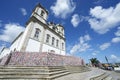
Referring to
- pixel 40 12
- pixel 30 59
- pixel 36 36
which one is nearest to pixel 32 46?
pixel 36 36

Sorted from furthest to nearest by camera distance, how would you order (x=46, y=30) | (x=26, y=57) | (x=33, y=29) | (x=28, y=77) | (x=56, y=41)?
1. (x=56, y=41)
2. (x=46, y=30)
3. (x=33, y=29)
4. (x=26, y=57)
5. (x=28, y=77)

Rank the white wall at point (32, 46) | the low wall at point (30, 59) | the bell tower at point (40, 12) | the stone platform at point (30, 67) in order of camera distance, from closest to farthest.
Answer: the stone platform at point (30, 67) → the low wall at point (30, 59) → the white wall at point (32, 46) → the bell tower at point (40, 12)

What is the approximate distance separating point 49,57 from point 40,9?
12.4 meters

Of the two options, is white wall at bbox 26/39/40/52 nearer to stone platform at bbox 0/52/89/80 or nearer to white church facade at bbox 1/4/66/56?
white church facade at bbox 1/4/66/56

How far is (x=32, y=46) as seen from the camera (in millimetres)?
13469

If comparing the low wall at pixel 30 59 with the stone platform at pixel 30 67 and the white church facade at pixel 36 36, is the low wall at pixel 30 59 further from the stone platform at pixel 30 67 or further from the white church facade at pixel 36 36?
A: the white church facade at pixel 36 36

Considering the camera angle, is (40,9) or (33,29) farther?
(40,9)

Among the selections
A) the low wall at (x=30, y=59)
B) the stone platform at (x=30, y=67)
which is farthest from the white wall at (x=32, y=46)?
the stone platform at (x=30, y=67)

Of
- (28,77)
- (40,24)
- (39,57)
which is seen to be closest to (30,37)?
(40,24)

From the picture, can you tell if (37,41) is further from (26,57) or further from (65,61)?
(65,61)

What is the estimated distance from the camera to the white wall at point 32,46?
12.8 metres

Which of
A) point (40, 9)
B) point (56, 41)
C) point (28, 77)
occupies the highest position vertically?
point (40, 9)

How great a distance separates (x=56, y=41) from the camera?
65.9ft

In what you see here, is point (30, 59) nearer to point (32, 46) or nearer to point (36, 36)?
point (32, 46)
